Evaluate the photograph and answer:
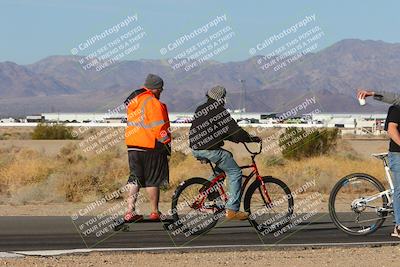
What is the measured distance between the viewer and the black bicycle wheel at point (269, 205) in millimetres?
12479

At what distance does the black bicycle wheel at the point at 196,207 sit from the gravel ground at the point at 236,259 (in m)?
1.69

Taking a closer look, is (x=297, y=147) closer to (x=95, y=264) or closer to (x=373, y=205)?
(x=373, y=205)

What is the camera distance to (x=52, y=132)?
72.0 metres

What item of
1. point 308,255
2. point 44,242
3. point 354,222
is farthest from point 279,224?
point 44,242

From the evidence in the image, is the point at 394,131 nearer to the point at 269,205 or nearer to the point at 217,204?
the point at 269,205

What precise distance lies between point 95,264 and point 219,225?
4085mm

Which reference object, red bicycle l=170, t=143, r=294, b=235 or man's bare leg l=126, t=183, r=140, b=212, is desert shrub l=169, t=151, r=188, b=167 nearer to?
red bicycle l=170, t=143, r=294, b=235

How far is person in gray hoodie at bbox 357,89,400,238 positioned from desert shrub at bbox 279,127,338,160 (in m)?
24.3

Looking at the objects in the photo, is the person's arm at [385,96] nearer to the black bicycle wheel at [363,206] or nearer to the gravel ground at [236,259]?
the black bicycle wheel at [363,206]

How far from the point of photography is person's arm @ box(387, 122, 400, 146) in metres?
11.4

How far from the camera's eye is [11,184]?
74.8 ft

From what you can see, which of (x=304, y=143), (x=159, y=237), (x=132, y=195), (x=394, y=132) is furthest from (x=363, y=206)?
(x=304, y=143)

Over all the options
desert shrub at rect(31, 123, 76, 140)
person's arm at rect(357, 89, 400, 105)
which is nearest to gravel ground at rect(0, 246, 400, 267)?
person's arm at rect(357, 89, 400, 105)

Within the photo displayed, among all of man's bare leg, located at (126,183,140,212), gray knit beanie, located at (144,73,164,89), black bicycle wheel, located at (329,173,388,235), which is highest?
gray knit beanie, located at (144,73,164,89)
